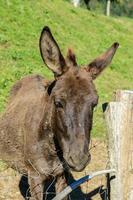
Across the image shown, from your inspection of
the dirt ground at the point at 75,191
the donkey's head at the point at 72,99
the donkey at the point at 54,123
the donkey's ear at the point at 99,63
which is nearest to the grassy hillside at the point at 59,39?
the dirt ground at the point at 75,191

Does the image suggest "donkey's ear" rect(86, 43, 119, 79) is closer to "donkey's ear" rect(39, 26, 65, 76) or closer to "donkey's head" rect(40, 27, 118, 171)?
"donkey's head" rect(40, 27, 118, 171)

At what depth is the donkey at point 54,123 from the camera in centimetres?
Result: 471

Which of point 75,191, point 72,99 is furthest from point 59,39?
point 72,99

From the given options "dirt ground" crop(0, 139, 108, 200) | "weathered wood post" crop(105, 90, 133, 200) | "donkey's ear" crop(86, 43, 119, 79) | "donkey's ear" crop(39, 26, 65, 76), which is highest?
"donkey's ear" crop(39, 26, 65, 76)

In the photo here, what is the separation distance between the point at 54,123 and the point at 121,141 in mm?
727

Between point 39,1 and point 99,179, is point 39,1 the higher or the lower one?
the higher one

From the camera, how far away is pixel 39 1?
71.7 ft

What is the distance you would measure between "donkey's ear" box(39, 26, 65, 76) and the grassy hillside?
234 inches

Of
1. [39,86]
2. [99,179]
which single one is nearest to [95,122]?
[99,179]

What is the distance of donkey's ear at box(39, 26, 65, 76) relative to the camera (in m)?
5.11

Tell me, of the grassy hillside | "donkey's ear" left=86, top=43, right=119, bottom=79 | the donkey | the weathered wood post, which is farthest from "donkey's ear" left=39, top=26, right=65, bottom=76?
the grassy hillside

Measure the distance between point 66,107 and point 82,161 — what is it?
0.56 m

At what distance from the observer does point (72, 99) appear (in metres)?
4.77

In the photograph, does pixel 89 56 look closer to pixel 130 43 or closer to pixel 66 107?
pixel 130 43
